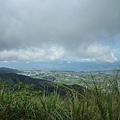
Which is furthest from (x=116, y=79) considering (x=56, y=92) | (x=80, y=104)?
(x=56, y=92)

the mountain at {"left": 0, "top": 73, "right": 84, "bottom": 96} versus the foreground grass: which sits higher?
the mountain at {"left": 0, "top": 73, "right": 84, "bottom": 96}

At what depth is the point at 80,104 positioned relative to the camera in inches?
111

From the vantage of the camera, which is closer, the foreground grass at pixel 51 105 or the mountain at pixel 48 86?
the foreground grass at pixel 51 105

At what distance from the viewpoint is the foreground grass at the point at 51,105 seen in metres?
2.44

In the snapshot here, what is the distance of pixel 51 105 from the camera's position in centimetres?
344

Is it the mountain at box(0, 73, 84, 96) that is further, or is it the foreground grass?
the mountain at box(0, 73, 84, 96)

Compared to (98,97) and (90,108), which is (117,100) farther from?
(90,108)

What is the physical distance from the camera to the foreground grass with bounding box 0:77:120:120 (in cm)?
244

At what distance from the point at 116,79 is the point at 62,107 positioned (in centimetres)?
155

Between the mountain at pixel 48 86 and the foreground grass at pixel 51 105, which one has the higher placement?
the mountain at pixel 48 86

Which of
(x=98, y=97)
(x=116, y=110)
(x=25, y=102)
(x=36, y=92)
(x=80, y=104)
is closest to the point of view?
(x=98, y=97)

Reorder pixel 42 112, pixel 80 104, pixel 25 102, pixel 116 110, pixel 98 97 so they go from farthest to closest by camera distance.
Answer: pixel 25 102, pixel 42 112, pixel 80 104, pixel 116 110, pixel 98 97

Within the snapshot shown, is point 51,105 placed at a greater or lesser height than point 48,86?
lesser

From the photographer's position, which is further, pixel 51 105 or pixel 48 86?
pixel 48 86
